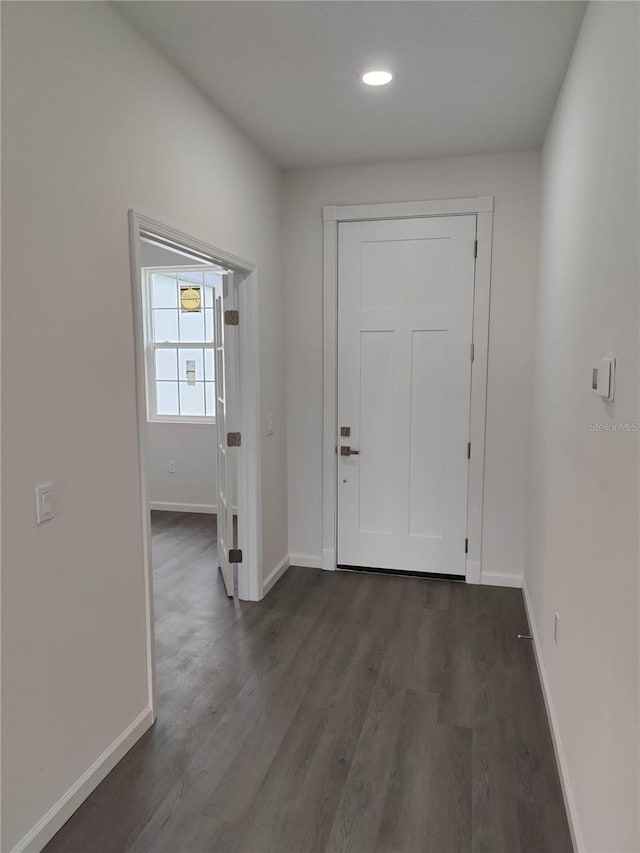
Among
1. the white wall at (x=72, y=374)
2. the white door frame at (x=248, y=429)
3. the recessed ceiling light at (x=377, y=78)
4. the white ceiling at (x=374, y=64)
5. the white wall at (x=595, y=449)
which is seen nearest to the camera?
the white wall at (x=595, y=449)

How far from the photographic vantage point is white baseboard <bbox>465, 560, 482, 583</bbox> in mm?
3953

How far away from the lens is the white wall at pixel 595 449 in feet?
4.52

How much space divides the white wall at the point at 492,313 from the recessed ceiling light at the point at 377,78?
1.18 m

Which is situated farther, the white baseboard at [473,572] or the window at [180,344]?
the window at [180,344]

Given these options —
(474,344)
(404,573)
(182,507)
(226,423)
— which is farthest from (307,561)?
(182,507)

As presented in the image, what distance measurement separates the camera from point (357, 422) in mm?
4070

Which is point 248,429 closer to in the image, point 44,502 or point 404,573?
point 404,573

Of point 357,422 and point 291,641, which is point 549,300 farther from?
point 291,641

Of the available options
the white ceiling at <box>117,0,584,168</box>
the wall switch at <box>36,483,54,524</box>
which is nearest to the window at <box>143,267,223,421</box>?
the white ceiling at <box>117,0,584,168</box>

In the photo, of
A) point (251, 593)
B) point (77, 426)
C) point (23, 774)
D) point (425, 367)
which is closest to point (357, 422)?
point (425, 367)

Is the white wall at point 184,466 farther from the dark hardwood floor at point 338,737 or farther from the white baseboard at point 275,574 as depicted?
the dark hardwood floor at point 338,737

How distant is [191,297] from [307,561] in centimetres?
289

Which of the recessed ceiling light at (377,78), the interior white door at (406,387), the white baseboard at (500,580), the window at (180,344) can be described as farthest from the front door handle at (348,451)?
the recessed ceiling light at (377,78)

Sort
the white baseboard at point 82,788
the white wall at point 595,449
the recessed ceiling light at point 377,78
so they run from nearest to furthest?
the white wall at point 595,449 → the white baseboard at point 82,788 → the recessed ceiling light at point 377,78
